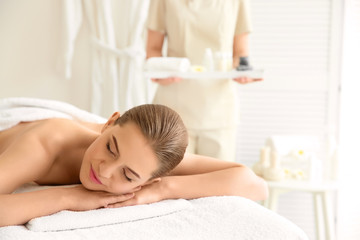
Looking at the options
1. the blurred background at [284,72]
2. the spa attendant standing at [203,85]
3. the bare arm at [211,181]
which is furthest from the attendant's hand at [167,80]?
the bare arm at [211,181]

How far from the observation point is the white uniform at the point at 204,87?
2.36 meters

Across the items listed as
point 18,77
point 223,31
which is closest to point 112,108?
point 18,77

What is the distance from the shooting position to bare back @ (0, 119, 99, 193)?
49.3 inches

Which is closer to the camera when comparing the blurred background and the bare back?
the bare back

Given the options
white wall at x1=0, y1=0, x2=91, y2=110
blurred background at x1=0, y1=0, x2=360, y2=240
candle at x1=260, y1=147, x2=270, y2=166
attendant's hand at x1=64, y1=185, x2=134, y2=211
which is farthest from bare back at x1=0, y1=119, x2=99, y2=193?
white wall at x1=0, y1=0, x2=91, y2=110

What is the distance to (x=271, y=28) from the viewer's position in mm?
3000

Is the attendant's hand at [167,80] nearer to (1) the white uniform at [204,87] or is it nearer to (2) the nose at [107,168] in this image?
(1) the white uniform at [204,87]

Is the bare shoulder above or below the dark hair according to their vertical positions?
below

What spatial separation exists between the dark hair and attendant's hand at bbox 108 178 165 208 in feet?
0.30

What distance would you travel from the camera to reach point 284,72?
302 centimetres

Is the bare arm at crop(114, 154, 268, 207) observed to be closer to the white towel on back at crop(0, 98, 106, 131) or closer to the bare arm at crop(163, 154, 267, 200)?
the bare arm at crop(163, 154, 267, 200)

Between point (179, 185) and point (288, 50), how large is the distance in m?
1.90

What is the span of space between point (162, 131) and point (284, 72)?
2026 millimetres

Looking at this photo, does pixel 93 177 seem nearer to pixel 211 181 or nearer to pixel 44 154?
pixel 44 154
